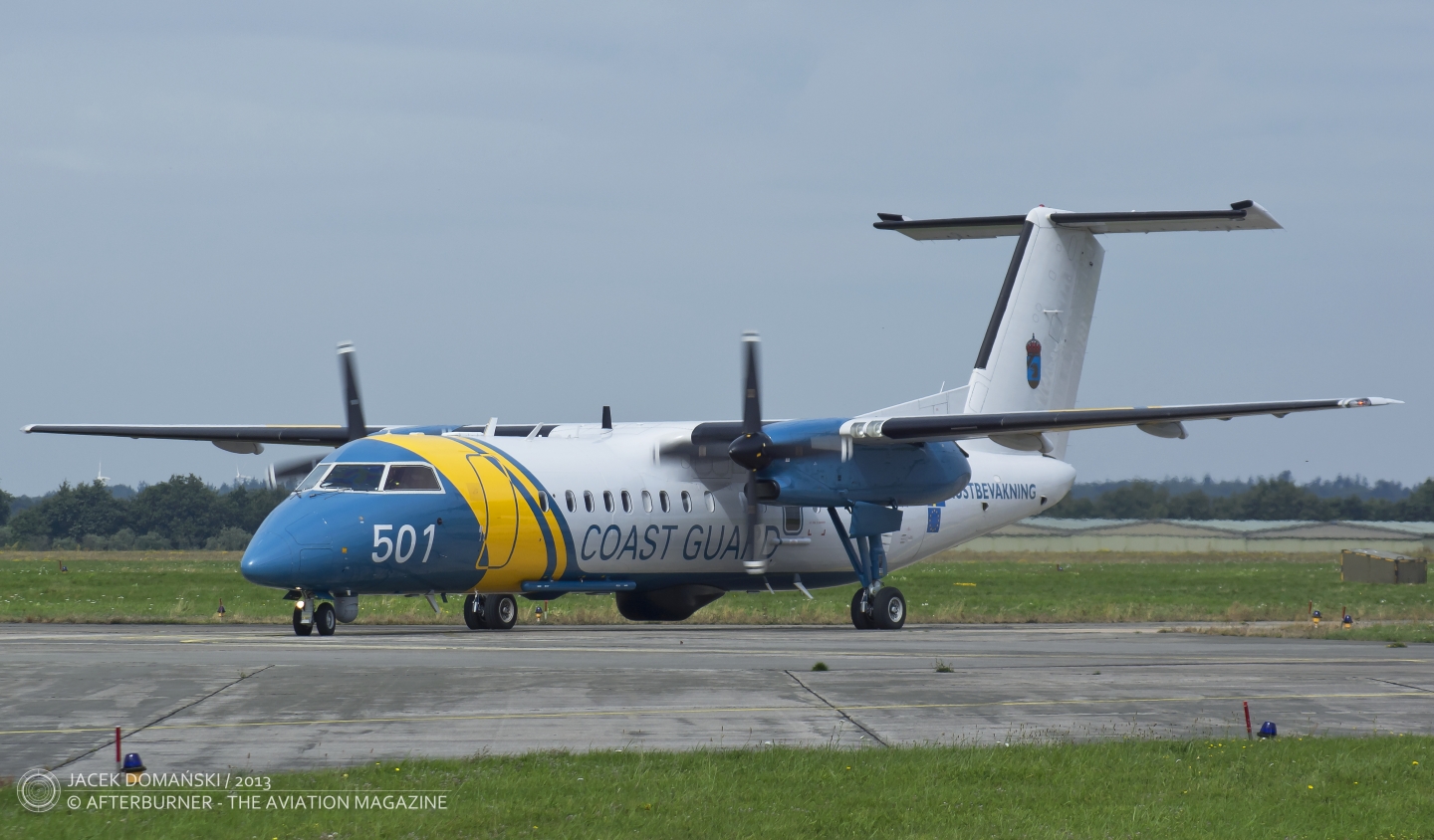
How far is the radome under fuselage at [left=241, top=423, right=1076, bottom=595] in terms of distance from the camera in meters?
21.5

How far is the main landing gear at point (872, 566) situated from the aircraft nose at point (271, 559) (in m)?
10.3

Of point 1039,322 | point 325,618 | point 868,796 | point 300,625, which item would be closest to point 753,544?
point 1039,322

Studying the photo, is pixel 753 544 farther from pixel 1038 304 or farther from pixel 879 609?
pixel 1038 304

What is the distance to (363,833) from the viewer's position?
8.66 m

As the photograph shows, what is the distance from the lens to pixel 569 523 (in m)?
24.7

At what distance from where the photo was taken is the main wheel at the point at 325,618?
22.2 meters

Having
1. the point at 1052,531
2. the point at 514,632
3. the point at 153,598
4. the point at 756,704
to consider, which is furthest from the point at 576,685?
the point at 1052,531

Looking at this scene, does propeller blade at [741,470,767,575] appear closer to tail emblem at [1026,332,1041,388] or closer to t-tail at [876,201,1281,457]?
t-tail at [876,201,1281,457]

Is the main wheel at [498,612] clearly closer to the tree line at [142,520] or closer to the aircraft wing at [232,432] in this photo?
the aircraft wing at [232,432]

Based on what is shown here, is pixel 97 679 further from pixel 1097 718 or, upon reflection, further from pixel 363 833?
pixel 1097 718

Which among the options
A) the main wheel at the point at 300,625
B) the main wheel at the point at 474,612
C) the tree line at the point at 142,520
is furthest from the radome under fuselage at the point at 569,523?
the tree line at the point at 142,520

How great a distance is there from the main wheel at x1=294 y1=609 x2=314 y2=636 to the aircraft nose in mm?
1337

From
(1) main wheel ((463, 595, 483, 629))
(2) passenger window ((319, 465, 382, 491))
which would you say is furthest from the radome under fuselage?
(1) main wheel ((463, 595, 483, 629))

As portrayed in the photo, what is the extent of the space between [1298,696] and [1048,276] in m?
17.8
